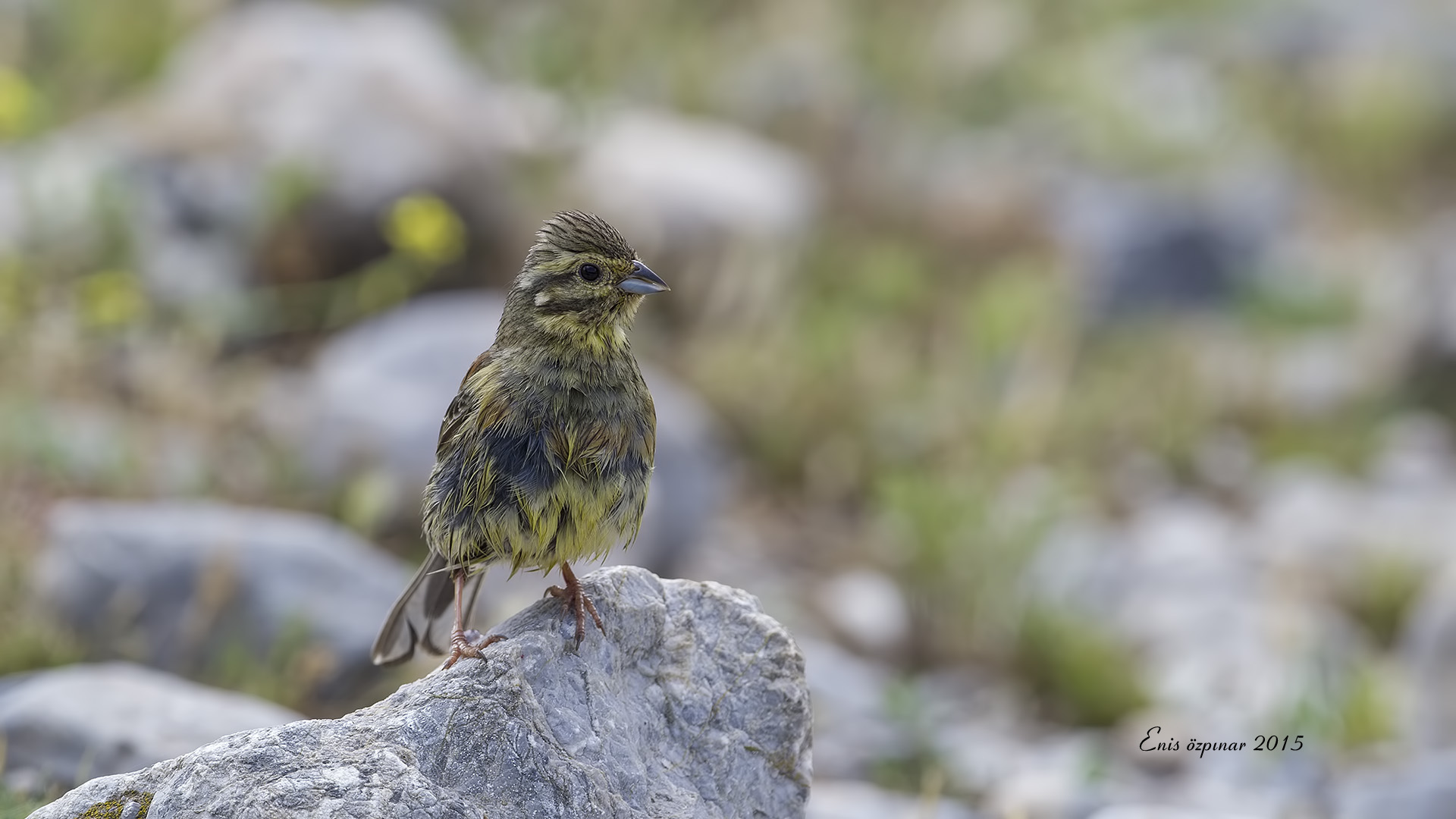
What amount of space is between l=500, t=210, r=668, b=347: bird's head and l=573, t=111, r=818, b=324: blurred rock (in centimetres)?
583

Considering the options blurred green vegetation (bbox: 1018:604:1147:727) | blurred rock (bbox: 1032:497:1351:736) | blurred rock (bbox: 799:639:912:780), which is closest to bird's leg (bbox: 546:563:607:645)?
blurred rock (bbox: 799:639:912:780)

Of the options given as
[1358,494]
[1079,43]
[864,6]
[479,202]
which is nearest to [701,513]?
[479,202]

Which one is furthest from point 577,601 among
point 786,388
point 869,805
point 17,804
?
point 786,388

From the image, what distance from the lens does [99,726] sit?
4.14 m

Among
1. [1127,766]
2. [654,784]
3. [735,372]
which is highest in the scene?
[735,372]

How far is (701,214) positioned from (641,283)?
6.67 meters

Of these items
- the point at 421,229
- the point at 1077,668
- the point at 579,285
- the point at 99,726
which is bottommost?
the point at 99,726

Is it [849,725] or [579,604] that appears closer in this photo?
[579,604]

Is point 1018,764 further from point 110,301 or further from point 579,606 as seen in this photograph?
point 110,301

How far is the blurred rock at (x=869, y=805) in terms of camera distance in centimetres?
494

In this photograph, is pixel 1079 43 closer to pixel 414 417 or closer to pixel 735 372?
pixel 735 372

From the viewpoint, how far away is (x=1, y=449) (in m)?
6.33

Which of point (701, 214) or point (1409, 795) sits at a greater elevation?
point (701, 214)

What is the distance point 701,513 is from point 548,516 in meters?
3.85
